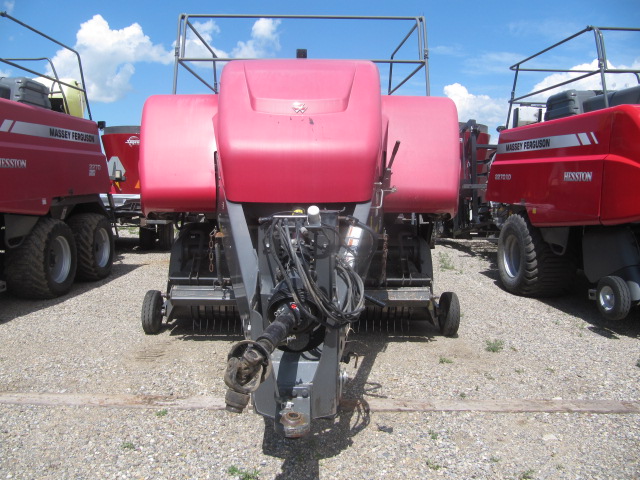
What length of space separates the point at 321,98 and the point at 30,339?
136 inches

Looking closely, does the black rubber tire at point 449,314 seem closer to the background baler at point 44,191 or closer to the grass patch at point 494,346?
the grass patch at point 494,346

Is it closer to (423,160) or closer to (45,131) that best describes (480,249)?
(423,160)

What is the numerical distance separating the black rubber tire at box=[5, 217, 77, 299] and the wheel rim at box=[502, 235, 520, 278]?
5.65m

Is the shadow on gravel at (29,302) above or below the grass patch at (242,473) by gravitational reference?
above

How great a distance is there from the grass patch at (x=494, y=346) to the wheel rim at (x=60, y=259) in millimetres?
5041

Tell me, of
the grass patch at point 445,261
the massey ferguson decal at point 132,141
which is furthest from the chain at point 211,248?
the massey ferguson decal at point 132,141

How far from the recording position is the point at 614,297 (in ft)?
17.1

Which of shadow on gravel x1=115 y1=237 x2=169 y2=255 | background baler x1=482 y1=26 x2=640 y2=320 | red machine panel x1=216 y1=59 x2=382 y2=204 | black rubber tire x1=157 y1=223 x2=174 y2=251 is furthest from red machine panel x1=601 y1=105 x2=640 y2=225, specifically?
shadow on gravel x1=115 y1=237 x2=169 y2=255

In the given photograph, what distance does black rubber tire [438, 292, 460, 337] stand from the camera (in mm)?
4934

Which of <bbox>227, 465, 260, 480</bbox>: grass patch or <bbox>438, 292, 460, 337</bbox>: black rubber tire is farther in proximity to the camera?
<bbox>438, 292, 460, 337</bbox>: black rubber tire

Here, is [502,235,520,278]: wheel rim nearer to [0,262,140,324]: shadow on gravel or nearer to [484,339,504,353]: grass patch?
[484,339,504,353]: grass patch

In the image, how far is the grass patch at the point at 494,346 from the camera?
15.6 ft

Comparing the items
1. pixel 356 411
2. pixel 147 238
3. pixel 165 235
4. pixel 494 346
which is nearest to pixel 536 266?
pixel 494 346

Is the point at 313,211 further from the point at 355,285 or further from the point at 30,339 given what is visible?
the point at 30,339
